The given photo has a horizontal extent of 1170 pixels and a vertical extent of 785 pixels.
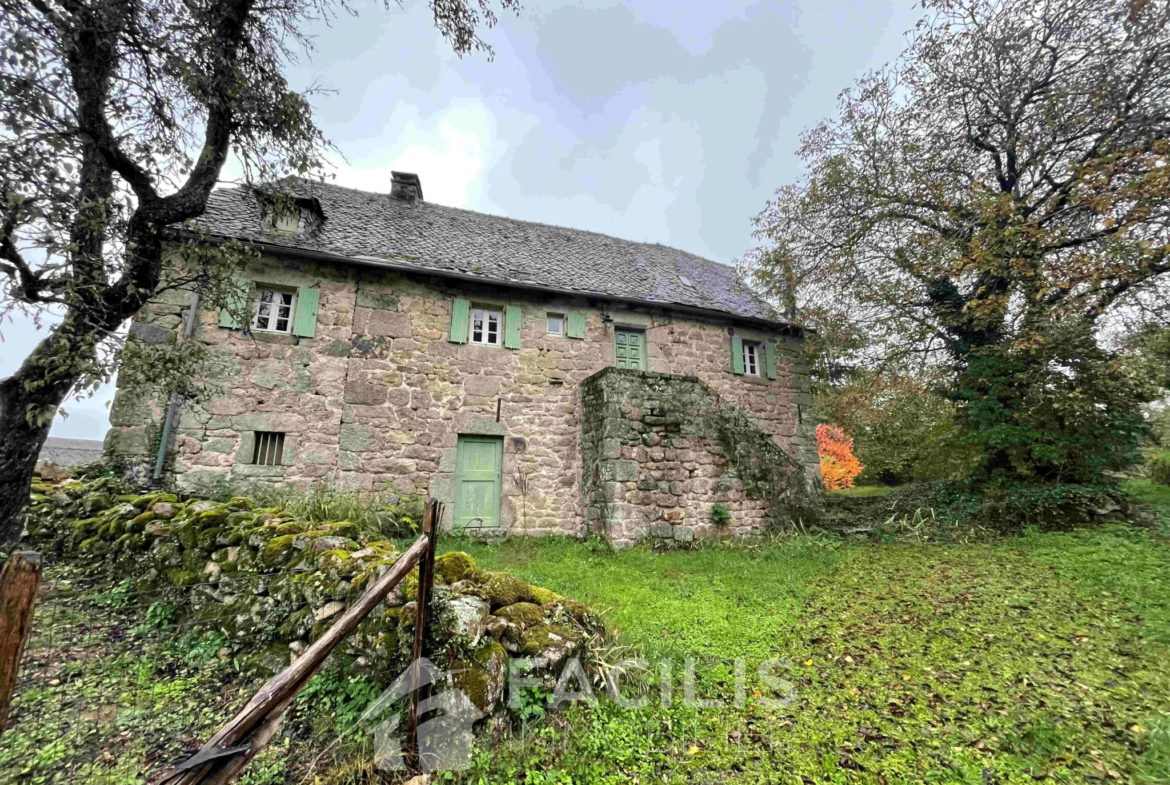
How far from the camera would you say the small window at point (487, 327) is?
28.9 ft

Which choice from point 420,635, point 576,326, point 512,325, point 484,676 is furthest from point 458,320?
point 484,676

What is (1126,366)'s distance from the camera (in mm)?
6145

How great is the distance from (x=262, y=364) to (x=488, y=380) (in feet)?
11.7

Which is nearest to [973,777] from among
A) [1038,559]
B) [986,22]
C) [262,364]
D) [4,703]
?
[4,703]

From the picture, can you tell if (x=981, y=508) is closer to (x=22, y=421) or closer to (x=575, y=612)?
(x=575, y=612)

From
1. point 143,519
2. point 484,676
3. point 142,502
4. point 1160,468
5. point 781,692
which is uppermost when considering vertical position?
point 1160,468

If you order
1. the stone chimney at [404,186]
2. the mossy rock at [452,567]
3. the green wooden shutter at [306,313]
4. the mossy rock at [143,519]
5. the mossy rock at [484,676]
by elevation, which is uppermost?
the stone chimney at [404,186]

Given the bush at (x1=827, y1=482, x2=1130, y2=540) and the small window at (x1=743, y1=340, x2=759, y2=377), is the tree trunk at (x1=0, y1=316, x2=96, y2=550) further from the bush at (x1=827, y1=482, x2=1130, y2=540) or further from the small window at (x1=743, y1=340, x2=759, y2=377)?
the small window at (x1=743, y1=340, x2=759, y2=377)

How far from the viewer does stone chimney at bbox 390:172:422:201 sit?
1119 cm

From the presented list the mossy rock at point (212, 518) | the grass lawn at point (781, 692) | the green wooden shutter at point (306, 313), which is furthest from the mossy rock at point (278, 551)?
the green wooden shutter at point (306, 313)

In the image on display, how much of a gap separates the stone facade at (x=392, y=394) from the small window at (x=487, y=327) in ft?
0.71

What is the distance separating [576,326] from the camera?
930 centimetres

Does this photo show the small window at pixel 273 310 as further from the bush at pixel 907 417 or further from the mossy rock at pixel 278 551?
the bush at pixel 907 417

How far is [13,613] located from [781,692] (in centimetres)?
369
